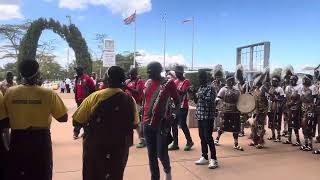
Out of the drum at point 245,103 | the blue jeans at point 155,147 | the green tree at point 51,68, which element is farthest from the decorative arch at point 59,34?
the green tree at point 51,68

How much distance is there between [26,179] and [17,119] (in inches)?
23.4

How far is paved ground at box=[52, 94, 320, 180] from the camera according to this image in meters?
6.12

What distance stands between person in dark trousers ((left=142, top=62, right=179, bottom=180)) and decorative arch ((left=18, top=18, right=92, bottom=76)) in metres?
21.4

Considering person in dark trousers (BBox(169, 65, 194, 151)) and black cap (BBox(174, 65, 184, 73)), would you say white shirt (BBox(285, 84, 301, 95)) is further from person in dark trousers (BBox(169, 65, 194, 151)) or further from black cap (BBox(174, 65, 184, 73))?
black cap (BBox(174, 65, 184, 73))

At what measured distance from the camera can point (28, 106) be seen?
12.4 feet

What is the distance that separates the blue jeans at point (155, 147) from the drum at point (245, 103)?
11.2ft

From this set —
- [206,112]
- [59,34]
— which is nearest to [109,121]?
[206,112]

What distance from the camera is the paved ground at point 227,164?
20.1ft

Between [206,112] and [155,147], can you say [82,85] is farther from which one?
[155,147]

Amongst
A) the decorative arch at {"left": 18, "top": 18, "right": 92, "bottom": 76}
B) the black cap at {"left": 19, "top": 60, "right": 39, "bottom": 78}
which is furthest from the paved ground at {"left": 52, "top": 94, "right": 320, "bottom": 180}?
the decorative arch at {"left": 18, "top": 18, "right": 92, "bottom": 76}

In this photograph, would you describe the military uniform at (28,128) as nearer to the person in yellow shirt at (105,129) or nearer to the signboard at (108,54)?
the person in yellow shirt at (105,129)

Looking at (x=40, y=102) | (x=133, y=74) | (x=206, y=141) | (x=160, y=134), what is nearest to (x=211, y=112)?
(x=206, y=141)

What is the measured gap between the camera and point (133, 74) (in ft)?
27.4

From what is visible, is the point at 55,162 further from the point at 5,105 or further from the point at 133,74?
the point at 5,105
